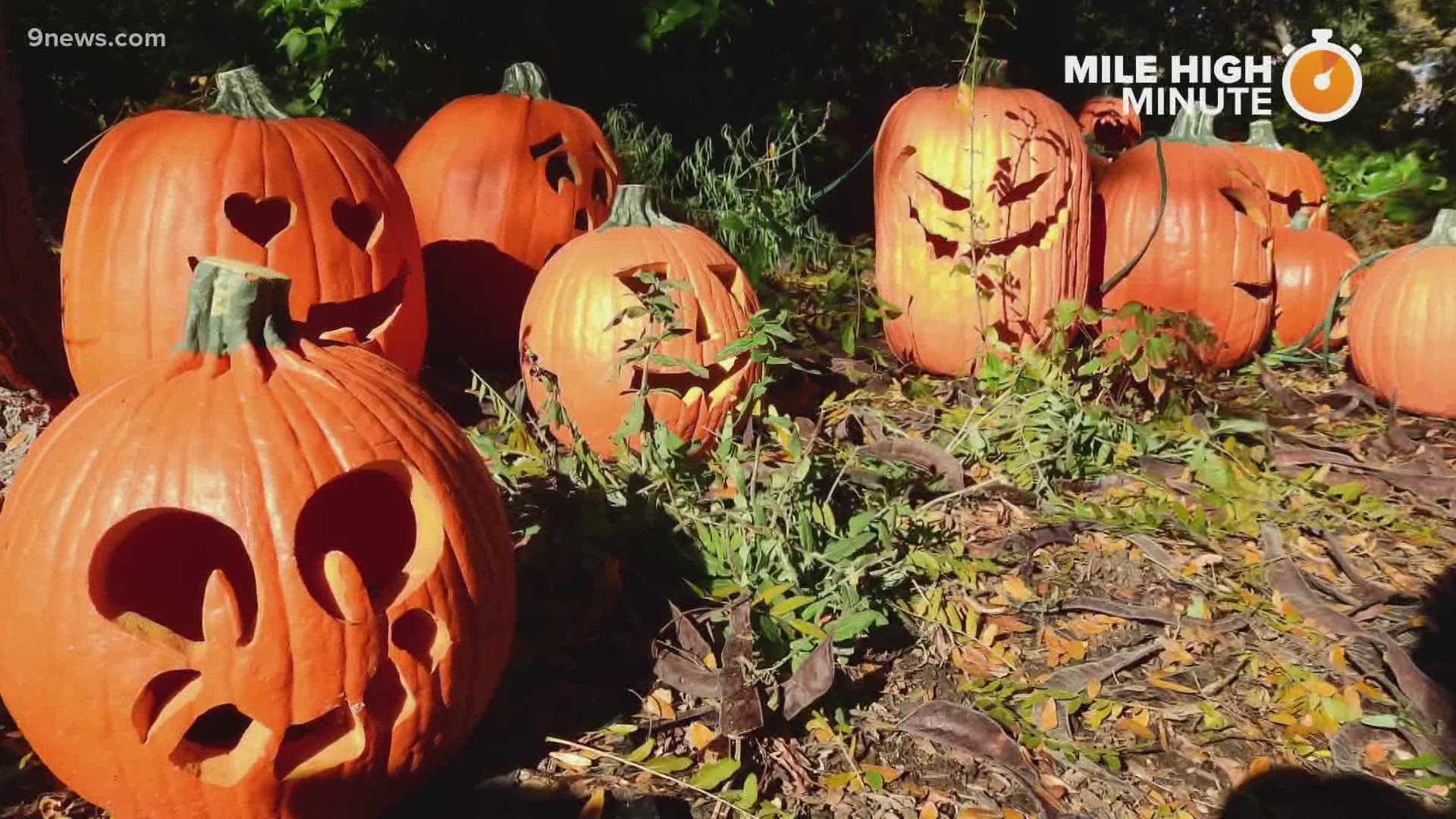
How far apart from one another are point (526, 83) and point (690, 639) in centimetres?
264

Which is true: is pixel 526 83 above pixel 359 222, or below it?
above

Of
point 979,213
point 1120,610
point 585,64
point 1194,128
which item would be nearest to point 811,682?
point 1120,610

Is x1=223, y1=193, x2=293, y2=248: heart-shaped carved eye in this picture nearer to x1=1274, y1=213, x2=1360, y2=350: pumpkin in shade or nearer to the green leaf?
the green leaf

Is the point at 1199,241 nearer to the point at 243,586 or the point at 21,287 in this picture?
the point at 243,586

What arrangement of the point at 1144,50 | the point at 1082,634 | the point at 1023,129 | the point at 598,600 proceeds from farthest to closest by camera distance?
the point at 1144,50, the point at 1023,129, the point at 1082,634, the point at 598,600

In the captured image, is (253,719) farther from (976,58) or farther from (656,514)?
(976,58)

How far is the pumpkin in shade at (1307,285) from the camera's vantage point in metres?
4.41

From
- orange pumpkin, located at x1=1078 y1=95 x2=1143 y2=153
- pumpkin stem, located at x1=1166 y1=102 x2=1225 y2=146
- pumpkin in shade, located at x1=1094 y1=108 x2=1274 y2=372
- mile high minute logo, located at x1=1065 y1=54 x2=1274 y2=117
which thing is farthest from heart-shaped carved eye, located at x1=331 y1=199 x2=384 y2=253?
mile high minute logo, located at x1=1065 y1=54 x2=1274 y2=117

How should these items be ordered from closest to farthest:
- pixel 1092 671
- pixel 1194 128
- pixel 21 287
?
pixel 1092 671 → pixel 21 287 → pixel 1194 128

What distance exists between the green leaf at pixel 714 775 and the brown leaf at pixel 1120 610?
1036 millimetres

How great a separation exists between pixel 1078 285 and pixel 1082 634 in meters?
1.77

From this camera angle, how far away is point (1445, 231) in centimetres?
403

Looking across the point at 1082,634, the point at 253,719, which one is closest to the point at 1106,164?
the point at 1082,634

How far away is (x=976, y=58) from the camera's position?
375 cm
